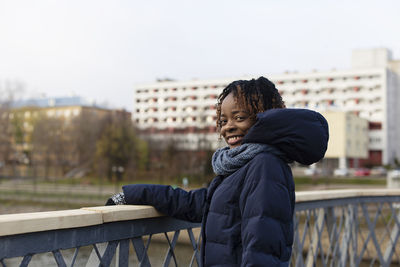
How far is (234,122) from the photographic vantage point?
2203 millimetres

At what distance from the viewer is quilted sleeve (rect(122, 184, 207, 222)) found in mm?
2410

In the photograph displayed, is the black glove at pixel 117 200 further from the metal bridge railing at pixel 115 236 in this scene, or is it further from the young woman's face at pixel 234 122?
the young woman's face at pixel 234 122

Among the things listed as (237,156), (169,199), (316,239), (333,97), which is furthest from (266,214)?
(333,97)

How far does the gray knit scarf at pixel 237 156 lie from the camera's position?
1.99 metres

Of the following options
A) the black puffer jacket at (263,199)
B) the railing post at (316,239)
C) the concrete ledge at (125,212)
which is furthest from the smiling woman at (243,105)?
the railing post at (316,239)

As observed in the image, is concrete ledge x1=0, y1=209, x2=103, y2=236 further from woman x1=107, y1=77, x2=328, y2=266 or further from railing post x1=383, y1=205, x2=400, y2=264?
railing post x1=383, y1=205, x2=400, y2=264

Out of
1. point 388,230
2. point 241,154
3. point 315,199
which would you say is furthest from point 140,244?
point 388,230

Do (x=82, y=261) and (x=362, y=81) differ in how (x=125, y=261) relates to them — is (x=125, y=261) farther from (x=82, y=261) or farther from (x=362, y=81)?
(x=362, y=81)

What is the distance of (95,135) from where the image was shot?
55.8m

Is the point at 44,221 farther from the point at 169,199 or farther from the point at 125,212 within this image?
the point at 169,199

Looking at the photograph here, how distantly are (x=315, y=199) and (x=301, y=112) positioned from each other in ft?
6.02

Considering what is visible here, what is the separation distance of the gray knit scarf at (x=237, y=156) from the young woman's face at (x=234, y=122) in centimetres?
7

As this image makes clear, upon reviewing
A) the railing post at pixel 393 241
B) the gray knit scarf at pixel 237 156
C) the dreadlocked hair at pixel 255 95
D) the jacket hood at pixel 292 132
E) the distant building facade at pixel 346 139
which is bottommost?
the distant building facade at pixel 346 139

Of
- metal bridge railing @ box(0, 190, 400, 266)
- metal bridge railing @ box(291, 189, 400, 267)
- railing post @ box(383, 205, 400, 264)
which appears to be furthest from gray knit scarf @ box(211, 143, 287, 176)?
railing post @ box(383, 205, 400, 264)
